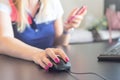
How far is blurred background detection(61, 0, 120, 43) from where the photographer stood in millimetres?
2849

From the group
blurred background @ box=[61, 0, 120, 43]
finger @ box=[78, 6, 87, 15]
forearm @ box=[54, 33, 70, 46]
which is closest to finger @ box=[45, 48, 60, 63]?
finger @ box=[78, 6, 87, 15]

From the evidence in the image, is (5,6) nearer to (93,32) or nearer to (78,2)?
(93,32)

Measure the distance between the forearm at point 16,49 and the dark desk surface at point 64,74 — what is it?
23mm

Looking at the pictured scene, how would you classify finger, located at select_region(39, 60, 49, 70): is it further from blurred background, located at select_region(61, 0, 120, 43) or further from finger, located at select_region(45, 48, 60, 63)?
blurred background, located at select_region(61, 0, 120, 43)

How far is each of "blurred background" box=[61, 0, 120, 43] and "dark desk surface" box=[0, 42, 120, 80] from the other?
5.54 ft

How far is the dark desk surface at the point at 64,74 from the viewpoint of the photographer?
0.84m

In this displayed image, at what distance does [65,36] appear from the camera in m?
1.58

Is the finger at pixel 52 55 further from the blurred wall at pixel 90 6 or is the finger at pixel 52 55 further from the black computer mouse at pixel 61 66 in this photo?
the blurred wall at pixel 90 6

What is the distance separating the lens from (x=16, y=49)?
1.12 meters

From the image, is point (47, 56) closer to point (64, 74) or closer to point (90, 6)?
point (64, 74)

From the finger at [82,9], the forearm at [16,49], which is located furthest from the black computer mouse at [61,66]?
the finger at [82,9]

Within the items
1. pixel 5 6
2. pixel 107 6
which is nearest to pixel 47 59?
pixel 5 6

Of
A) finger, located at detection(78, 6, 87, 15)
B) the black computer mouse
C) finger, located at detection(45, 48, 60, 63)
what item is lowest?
the black computer mouse

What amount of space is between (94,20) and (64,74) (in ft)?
7.72
